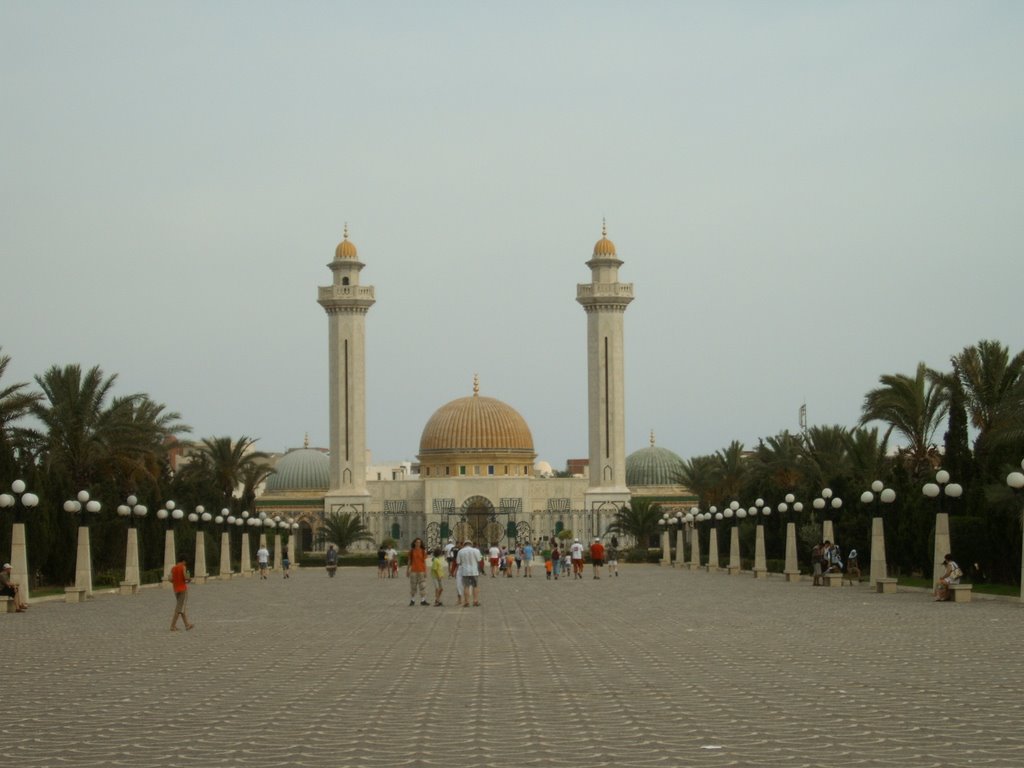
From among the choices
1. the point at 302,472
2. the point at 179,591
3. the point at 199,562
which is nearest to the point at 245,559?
the point at 199,562

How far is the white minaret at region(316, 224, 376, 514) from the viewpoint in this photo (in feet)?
250

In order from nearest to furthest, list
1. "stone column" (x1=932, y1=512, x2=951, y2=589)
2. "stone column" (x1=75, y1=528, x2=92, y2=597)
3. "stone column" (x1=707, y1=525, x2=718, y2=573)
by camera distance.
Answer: "stone column" (x1=932, y1=512, x2=951, y2=589)
"stone column" (x1=75, y1=528, x2=92, y2=597)
"stone column" (x1=707, y1=525, x2=718, y2=573)

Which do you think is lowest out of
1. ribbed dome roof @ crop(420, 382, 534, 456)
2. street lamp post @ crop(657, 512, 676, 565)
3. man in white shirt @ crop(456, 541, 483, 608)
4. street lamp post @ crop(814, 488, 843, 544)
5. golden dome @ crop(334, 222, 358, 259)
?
street lamp post @ crop(657, 512, 676, 565)

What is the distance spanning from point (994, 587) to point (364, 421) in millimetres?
52171

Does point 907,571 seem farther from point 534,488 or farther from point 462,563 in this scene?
point 534,488

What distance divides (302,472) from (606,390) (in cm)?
2380

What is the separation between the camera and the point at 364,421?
76.8 meters

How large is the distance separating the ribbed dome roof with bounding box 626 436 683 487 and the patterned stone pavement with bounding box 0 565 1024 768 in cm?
6877

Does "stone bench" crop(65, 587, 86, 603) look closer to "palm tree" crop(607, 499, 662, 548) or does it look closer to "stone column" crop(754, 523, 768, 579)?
"stone column" crop(754, 523, 768, 579)

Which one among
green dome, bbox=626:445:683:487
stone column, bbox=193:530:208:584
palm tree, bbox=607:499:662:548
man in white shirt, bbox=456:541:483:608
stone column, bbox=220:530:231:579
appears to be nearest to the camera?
man in white shirt, bbox=456:541:483:608

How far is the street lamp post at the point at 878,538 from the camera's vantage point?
27178 mm

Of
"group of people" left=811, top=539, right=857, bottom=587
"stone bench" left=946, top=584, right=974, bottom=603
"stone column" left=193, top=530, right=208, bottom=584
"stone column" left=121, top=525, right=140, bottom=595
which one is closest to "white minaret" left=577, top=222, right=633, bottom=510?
"stone column" left=193, top=530, right=208, bottom=584

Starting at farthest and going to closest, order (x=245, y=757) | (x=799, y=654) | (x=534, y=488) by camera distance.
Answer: (x=534, y=488)
(x=799, y=654)
(x=245, y=757)

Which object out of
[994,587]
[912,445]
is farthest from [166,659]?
[912,445]
